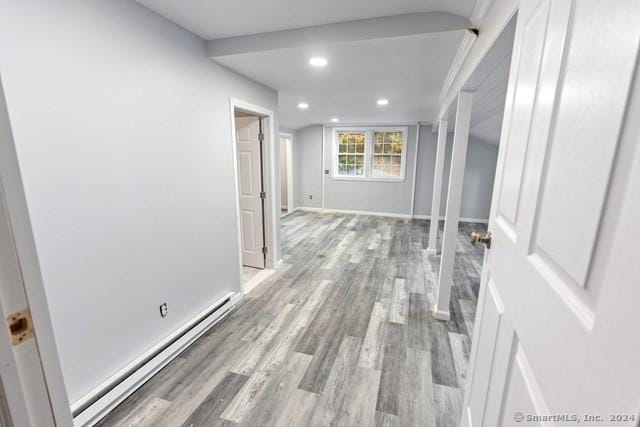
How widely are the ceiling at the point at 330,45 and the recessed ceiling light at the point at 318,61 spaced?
0.17 feet

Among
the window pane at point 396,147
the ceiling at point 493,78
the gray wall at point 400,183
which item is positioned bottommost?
the gray wall at point 400,183

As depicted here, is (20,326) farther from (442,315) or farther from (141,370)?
(442,315)

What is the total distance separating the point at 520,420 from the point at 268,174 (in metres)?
2.97

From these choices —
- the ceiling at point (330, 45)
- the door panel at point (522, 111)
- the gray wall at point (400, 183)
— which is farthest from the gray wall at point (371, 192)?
the door panel at point (522, 111)

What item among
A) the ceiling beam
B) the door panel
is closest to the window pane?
the ceiling beam

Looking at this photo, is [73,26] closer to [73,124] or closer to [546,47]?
[73,124]

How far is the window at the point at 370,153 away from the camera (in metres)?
6.42

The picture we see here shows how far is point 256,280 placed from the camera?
322cm

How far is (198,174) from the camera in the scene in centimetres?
212

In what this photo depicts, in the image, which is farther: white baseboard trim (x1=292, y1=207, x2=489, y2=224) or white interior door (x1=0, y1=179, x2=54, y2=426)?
white baseboard trim (x1=292, y1=207, x2=489, y2=224)

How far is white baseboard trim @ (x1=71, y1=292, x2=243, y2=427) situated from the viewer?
1.41 meters

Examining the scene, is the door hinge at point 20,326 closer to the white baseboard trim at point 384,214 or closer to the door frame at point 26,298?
the door frame at point 26,298

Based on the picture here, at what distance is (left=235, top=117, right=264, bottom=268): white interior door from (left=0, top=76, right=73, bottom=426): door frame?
2.72 m

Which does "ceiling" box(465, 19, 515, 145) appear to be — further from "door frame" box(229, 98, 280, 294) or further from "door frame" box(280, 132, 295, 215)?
"door frame" box(280, 132, 295, 215)
